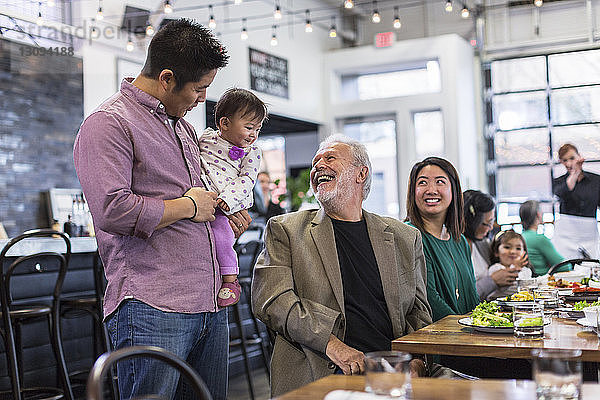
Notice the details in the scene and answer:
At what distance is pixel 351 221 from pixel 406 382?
4.99 feet

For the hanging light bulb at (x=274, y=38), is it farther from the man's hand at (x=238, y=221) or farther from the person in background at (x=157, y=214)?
the person in background at (x=157, y=214)

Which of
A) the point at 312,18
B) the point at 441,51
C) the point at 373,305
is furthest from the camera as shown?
the point at 312,18

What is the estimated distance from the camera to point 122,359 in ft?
4.99

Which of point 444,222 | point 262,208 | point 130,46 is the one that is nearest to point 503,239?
point 444,222

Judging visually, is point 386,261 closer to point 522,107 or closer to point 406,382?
point 406,382

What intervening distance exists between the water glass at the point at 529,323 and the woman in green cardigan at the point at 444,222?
950mm

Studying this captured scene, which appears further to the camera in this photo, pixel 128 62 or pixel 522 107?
pixel 522 107

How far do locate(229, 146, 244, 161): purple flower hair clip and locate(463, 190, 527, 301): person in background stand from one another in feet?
6.71

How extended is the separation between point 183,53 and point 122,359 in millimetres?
872

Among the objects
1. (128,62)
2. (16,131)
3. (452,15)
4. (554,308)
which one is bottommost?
(554,308)

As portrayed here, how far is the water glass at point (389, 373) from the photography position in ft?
4.61

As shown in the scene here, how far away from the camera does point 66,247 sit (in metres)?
3.76

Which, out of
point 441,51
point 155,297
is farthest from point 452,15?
point 155,297

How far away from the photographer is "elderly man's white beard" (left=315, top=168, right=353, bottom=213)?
2867 millimetres
